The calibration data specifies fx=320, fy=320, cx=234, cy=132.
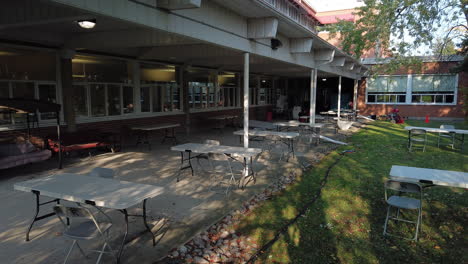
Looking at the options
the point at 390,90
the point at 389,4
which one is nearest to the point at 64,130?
the point at 389,4

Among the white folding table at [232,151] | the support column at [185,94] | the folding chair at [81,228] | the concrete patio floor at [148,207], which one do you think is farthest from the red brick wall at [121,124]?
the folding chair at [81,228]

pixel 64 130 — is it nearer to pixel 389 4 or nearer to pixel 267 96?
pixel 389 4

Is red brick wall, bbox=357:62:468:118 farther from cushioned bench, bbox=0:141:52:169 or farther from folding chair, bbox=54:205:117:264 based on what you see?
folding chair, bbox=54:205:117:264

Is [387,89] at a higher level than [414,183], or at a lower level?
higher

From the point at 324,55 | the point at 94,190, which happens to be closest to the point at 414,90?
the point at 324,55

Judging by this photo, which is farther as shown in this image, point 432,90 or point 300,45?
point 432,90

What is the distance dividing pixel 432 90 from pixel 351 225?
938 inches

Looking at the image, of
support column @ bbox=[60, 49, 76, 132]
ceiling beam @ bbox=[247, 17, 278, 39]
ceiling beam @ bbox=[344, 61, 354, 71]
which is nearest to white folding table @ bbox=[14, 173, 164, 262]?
ceiling beam @ bbox=[247, 17, 278, 39]

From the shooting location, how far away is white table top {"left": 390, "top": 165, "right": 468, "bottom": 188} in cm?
475

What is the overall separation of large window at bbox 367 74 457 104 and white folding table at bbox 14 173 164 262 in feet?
76.3

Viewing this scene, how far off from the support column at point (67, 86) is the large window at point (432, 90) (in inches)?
937

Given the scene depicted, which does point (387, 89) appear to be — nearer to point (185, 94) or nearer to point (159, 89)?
point (185, 94)

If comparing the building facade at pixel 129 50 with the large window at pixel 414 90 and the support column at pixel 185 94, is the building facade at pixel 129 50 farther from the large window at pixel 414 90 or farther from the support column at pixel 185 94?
the large window at pixel 414 90

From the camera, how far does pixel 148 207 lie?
5293 mm
